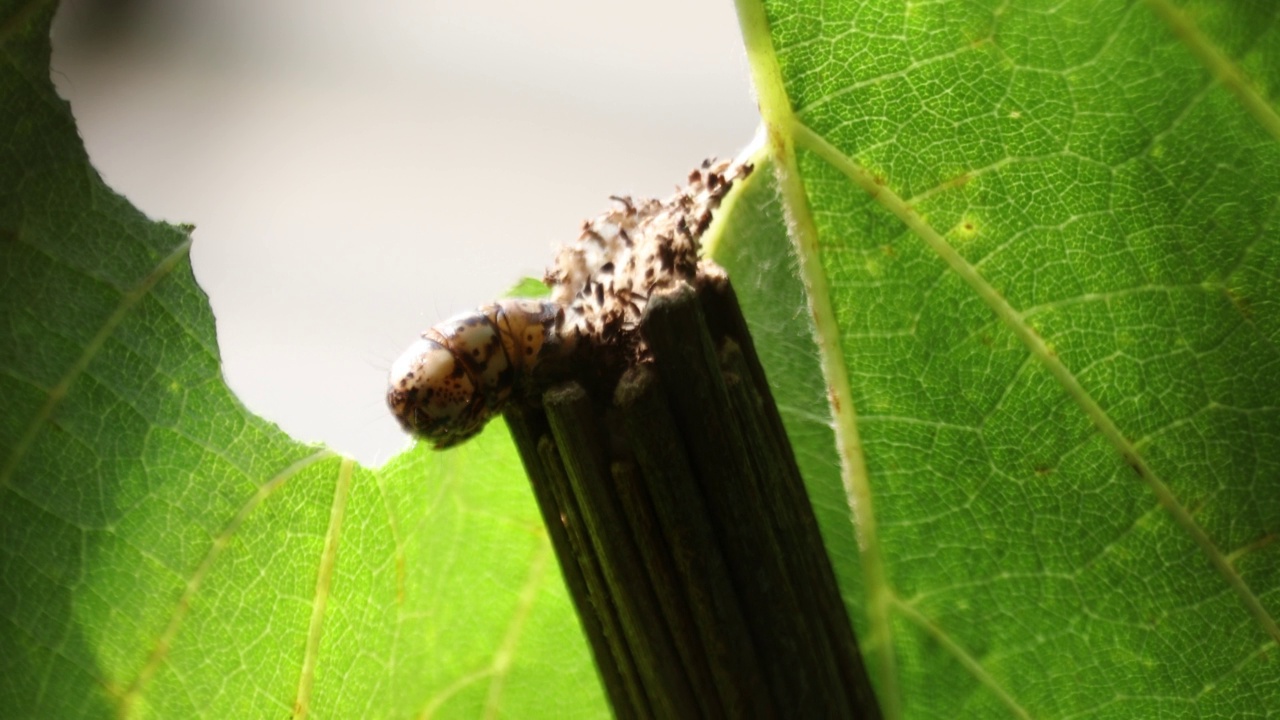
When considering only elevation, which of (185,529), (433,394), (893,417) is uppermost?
(893,417)

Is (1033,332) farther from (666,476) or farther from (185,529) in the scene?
(185,529)

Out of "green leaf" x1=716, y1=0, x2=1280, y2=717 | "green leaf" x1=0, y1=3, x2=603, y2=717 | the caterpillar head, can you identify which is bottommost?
"green leaf" x1=0, y1=3, x2=603, y2=717

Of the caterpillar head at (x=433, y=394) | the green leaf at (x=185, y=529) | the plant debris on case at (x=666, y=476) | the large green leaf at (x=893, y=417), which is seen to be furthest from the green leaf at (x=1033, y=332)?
the green leaf at (x=185, y=529)

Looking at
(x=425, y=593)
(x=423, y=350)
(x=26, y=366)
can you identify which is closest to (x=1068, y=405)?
(x=423, y=350)

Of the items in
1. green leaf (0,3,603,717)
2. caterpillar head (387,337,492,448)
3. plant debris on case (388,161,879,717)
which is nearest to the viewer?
plant debris on case (388,161,879,717)

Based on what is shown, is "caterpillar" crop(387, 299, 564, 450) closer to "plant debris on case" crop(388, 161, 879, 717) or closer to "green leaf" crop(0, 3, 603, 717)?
"plant debris on case" crop(388, 161, 879, 717)

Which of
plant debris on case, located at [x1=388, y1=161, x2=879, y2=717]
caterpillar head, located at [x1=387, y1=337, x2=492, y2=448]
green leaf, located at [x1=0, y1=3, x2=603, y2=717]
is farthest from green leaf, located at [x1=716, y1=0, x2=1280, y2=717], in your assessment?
green leaf, located at [x1=0, y1=3, x2=603, y2=717]

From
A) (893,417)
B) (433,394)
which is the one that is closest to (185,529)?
(433,394)

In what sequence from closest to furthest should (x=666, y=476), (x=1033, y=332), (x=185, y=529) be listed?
1. (x=666, y=476)
2. (x=1033, y=332)
3. (x=185, y=529)

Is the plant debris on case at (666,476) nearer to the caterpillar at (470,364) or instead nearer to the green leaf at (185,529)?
the caterpillar at (470,364)
